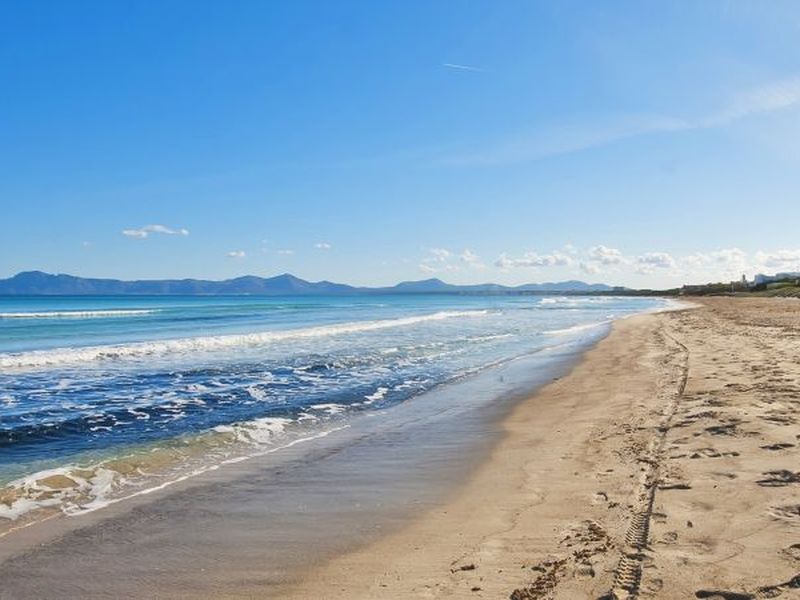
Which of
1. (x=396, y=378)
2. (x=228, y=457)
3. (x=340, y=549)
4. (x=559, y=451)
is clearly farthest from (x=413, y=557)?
(x=396, y=378)

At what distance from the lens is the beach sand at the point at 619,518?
4477mm

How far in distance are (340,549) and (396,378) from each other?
12.7 metres

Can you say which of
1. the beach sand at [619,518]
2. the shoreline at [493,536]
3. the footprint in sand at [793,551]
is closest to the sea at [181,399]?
the shoreline at [493,536]

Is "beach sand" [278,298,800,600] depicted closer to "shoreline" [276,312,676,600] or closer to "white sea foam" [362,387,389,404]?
"shoreline" [276,312,676,600]

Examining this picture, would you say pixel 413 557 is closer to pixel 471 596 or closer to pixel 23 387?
pixel 471 596

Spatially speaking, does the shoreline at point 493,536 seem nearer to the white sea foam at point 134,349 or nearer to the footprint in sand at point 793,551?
the footprint in sand at point 793,551

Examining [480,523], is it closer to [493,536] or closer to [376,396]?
[493,536]

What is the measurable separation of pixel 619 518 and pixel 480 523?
129 cm

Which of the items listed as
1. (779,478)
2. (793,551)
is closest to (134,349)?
(779,478)

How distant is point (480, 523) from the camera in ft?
20.1

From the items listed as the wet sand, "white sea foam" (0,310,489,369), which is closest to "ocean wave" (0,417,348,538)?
the wet sand

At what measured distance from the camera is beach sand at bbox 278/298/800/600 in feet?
14.7

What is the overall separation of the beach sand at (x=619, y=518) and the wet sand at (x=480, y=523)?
2 cm

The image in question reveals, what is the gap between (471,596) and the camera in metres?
4.38
